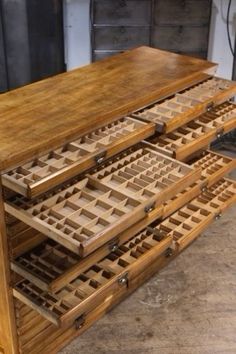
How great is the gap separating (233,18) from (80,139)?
8.32 feet

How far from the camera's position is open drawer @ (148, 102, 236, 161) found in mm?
2494

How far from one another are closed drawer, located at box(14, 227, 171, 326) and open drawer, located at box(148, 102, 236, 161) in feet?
1.33

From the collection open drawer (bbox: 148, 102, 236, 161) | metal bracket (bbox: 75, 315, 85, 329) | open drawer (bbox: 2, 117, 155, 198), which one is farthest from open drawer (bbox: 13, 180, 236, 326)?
open drawer (bbox: 2, 117, 155, 198)

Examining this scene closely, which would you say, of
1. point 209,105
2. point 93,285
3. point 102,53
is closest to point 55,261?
point 93,285

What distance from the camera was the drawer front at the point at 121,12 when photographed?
384 centimetres

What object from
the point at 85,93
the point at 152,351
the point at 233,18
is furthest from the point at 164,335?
the point at 233,18

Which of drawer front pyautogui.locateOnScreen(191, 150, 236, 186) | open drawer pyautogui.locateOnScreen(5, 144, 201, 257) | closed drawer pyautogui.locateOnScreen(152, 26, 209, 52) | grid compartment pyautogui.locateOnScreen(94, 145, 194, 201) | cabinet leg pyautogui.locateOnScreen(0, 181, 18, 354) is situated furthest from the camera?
closed drawer pyautogui.locateOnScreen(152, 26, 209, 52)

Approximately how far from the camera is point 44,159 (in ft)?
6.88

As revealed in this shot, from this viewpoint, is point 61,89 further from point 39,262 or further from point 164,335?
point 164,335

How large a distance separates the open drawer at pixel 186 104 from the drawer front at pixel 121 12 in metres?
1.18

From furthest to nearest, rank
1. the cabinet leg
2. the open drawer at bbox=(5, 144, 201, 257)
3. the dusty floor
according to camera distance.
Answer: the dusty floor < the cabinet leg < the open drawer at bbox=(5, 144, 201, 257)

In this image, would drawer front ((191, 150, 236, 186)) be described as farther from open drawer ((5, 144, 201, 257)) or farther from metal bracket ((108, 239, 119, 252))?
metal bracket ((108, 239, 119, 252))

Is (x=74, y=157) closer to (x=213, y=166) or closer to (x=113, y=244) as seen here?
(x=113, y=244)

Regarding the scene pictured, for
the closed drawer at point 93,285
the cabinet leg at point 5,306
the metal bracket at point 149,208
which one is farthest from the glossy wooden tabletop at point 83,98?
the closed drawer at point 93,285
